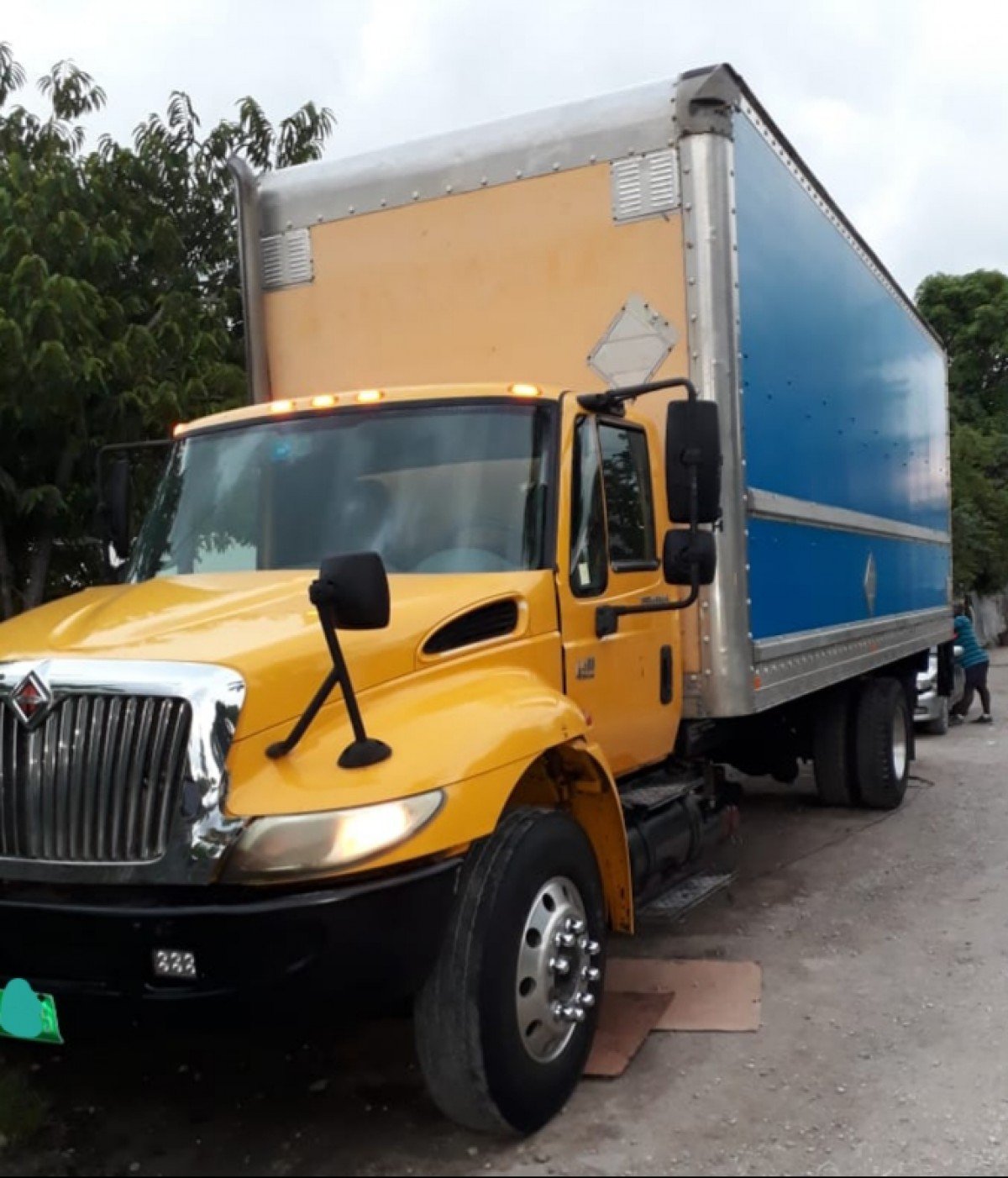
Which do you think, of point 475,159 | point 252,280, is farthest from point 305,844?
point 252,280

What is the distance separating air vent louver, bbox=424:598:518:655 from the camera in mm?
3887

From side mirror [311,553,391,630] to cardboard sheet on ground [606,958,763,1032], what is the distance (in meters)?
2.22

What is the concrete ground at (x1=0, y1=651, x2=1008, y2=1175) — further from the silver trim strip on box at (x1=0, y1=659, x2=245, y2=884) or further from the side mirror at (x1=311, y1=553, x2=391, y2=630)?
the side mirror at (x1=311, y1=553, x2=391, y2=630)

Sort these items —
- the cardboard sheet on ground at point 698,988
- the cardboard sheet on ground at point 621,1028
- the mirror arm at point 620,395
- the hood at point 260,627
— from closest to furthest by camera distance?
the hood at point 260,627, the cardboard sheet on ground at point 621,1028, the mirror arm at point 620,395, the cardboard sheet on ground at point 698,988

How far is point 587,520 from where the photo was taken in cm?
457

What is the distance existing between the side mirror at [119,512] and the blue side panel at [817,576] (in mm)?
2716

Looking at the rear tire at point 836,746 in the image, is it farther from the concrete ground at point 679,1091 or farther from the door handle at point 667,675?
the door handle at point 667,675

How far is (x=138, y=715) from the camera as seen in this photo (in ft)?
10.7

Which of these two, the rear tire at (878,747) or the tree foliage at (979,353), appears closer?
the rear tire at (878,747)

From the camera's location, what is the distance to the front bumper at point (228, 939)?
10.2 feet

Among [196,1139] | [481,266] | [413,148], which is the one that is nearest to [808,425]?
[481,266]

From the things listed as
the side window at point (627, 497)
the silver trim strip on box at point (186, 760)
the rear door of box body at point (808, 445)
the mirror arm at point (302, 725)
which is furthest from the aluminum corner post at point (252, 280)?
the mirror arm at point (302, 725)

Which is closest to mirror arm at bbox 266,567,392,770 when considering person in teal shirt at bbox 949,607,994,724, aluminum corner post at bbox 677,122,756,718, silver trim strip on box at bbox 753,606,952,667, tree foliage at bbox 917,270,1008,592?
aluminum corner post at bbox 677,122,756,718

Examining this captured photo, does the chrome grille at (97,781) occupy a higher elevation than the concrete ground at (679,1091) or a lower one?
higher
